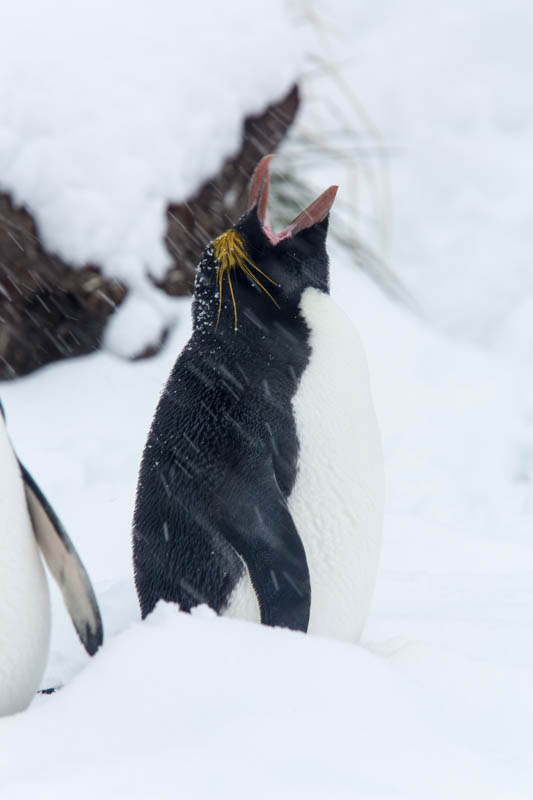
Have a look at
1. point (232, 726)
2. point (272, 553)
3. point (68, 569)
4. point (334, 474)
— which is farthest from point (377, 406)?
point (232, 726)

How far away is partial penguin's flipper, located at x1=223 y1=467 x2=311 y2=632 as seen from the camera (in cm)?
148

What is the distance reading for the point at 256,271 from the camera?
1.65 metres

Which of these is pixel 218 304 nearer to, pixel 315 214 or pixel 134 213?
pixel 315 214

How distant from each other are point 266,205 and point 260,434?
387 mm

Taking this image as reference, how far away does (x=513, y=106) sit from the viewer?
6113 mm

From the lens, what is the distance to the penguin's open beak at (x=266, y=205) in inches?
63.2

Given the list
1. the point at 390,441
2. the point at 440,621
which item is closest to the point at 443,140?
the point at 390,441

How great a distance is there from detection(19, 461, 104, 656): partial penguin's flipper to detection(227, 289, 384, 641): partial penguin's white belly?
26 centimetres

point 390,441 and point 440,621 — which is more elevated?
point 440,621

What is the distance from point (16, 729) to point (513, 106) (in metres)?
5.73

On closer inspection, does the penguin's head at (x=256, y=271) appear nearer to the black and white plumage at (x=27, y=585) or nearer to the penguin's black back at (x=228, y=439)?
the penguin's black back at (x=228, y=439)

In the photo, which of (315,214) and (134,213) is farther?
(134,213)

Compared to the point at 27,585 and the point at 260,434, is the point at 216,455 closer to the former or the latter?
the point at 260,434

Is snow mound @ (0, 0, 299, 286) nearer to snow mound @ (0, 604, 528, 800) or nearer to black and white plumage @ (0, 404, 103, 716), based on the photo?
black and white plumage @ (0, 404, 103, 716)
